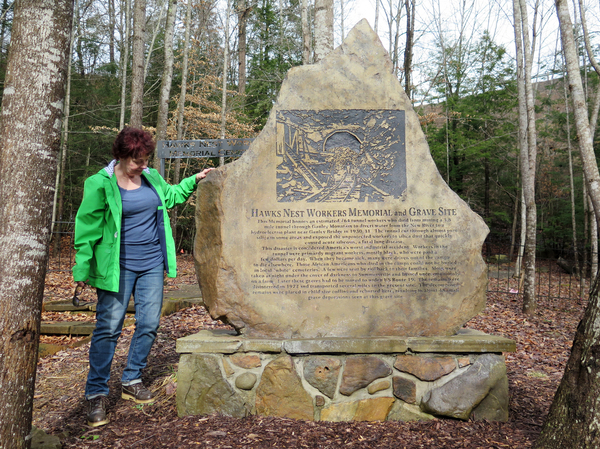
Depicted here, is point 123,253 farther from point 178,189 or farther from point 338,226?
point 338,226

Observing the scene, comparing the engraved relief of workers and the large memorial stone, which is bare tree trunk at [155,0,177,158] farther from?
the engraved relief of workers

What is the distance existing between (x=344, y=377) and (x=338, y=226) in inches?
44.3

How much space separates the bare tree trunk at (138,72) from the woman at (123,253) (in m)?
5.34

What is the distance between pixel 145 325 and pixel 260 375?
0.93 metres

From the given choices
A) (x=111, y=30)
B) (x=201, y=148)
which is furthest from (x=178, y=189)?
(x=111, y=30)

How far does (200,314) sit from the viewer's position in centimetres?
644

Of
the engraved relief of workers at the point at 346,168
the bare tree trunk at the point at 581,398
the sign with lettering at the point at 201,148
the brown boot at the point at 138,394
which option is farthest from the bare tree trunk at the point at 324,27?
the bare tree trunk at the point at 581,398

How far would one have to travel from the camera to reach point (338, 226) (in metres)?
3.36

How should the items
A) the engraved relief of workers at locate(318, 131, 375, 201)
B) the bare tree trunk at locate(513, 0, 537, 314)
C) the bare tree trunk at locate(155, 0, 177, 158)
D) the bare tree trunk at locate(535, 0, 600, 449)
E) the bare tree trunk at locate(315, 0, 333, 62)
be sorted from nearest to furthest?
the bare tree trunk at locate(535, 0, 600, 449) → the engraved relief of workers at locate(318, 131, 375, 201) → the bare tree trunk at locate(315, 0, 333, 62) → the bare tree trunk at locate(513, 0, 537, 314) → the bare tree trunk at locate(155, 0, 177, 158)

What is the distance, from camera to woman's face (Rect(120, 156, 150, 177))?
3.08 meters

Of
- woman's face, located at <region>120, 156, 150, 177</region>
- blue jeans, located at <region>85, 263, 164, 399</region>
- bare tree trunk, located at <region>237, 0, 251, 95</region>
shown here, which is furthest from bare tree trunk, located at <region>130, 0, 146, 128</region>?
bare tree trunk, located at <region>237, 0, 251, 95</region>

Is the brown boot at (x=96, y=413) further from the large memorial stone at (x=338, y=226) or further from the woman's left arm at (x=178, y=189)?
the woman's left arm at (x=178, y=189)

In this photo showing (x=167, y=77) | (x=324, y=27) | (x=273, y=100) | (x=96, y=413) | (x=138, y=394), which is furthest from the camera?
(x=273, y=100)

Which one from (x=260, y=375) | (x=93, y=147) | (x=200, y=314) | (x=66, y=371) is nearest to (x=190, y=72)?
(x=93, y=147)
